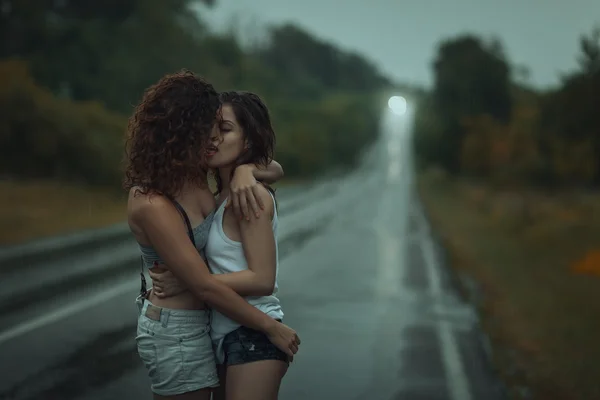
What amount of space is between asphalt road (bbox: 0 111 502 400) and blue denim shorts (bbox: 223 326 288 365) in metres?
3.49

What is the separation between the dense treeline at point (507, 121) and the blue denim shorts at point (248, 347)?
43.0 ft

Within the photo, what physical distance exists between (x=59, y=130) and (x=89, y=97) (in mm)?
9451

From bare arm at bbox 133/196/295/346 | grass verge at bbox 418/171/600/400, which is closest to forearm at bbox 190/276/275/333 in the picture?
bare arm at bbox 133/196/295/346

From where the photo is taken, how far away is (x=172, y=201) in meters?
3.33

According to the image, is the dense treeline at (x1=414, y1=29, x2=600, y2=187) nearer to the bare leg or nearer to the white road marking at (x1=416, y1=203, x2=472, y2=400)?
the white road marking at (x1=416, y1=203, x2=472, y2=400)

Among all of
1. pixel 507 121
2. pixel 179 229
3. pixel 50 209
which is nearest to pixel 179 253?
pixel 179 229

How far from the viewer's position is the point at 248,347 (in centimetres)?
336

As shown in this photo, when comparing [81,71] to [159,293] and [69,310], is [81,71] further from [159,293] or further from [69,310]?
[159,293]

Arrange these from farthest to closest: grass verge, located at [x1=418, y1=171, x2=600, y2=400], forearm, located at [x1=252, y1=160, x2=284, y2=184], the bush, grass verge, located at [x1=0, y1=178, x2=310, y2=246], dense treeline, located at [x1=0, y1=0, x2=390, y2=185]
A: dense treeline, located at [x1=0, y1=0, x2=390, y2=185] < the bush < grass verge, located at [x1=0, y1=178, x2=310, y2=246] < grass verge, located at [x1=418, y1=171, x2=600, y2=400] < forearm, located at [x1=252, y1=160, x2=284, y2=184]

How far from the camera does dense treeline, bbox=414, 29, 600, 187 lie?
16000 mm

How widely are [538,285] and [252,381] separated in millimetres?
12044

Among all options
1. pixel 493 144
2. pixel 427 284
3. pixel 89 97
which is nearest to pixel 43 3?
pixel 89 97

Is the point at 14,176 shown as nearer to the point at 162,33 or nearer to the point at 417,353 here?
the point at 162,33

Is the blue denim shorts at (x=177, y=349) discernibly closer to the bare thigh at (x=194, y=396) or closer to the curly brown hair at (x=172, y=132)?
the bare thigh at (x=194, y=396)
